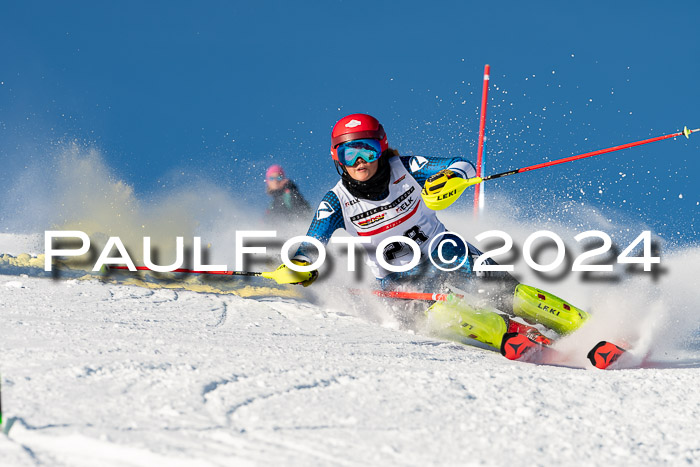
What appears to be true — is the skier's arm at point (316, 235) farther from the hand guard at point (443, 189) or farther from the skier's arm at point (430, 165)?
the hand guard at point (443, 189)

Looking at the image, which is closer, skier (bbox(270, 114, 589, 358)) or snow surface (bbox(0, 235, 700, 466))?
snow surface (bbox(0, 235, 700, 466))

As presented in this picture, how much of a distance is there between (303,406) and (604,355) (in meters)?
2.29

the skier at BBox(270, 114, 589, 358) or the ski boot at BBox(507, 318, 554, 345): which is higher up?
the skier at BBox(270, 114, 589, 358)

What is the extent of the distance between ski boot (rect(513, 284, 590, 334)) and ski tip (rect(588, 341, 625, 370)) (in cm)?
63

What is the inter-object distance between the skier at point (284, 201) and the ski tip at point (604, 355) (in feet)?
20.7

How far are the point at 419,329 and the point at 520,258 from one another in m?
3.61

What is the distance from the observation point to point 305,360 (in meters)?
2.88

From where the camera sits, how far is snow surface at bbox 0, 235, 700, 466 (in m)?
1.68

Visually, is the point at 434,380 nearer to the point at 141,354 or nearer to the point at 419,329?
the point at 141,354

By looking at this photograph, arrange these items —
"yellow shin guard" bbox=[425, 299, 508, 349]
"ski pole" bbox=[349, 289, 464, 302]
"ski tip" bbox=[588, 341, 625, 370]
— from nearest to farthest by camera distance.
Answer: "ski tip" bbox=[588, 341, 625, 370]
"yellow shin guard" bbox=[425, 299, 508, 349]
"ski pole" bbox=[349, 289, 464, 302]

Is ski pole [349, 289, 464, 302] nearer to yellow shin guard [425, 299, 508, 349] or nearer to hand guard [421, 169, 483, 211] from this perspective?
yellow shin guard [425, 299, 508, 349]

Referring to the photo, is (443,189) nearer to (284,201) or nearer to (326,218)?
(326,218)

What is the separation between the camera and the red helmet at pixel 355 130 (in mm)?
4344

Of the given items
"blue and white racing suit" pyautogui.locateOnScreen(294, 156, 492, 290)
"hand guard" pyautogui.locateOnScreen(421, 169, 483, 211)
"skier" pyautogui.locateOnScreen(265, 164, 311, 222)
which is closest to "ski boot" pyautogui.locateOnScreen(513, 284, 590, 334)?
"blue and white racing suit" pyautogui.locateOnScreen(294, 156, 492, 290)
